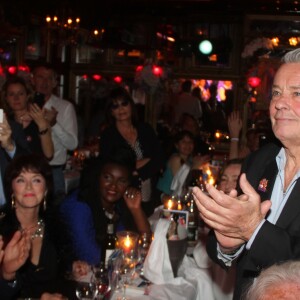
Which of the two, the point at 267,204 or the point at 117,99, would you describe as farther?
the point at 117,99

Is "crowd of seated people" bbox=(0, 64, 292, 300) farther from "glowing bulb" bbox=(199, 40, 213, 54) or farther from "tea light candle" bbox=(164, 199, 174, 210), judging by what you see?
"glowing bulb" bbox=(199, 40, 213, 54)

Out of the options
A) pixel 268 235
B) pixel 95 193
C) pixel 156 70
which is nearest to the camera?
pixel 268 235

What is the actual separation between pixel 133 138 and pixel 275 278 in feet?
11.2

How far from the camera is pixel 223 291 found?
292cm

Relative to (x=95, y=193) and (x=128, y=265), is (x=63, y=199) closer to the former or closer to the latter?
Result: (x=95, y=193)

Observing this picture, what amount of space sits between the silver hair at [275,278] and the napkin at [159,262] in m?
1.23

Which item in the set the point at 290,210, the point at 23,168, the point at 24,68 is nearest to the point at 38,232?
the point at 23,168

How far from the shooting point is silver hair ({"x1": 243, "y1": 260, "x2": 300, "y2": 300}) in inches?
47.6

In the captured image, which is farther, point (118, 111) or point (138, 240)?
point (118, 111)

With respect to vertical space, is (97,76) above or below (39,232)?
above

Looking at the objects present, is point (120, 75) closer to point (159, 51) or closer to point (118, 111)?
point (159, 51)

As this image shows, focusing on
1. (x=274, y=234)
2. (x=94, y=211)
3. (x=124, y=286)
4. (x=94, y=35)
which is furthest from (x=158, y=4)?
(x=274, y=234)

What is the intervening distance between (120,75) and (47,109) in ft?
20.6

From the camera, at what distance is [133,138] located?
4.58 meters
